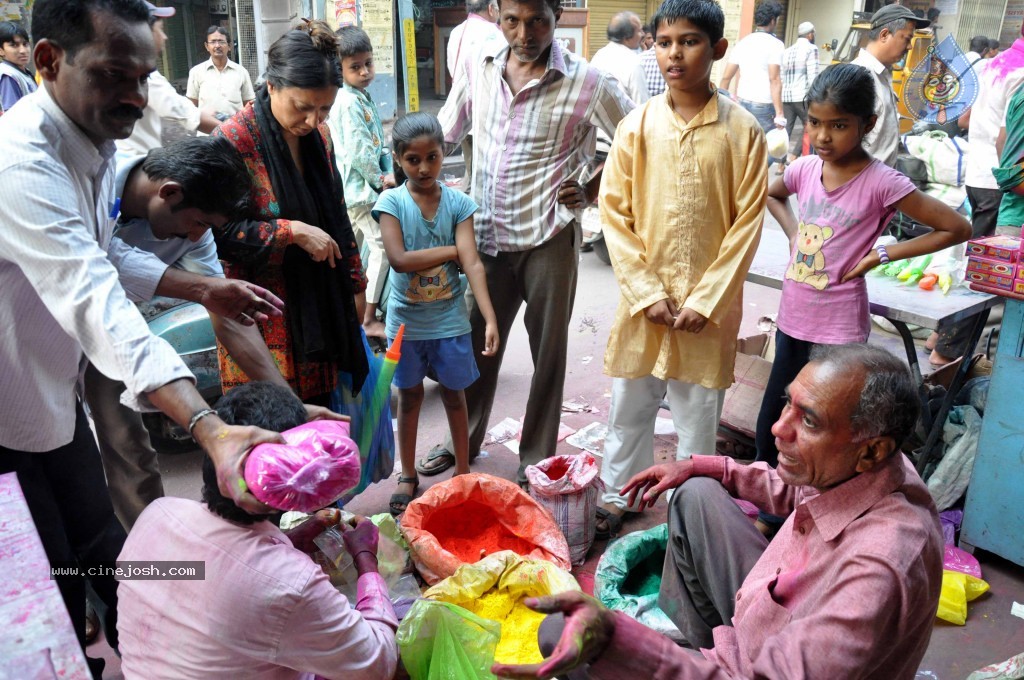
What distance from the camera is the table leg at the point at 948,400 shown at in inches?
130

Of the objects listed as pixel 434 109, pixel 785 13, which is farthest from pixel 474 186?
pixel 785 13

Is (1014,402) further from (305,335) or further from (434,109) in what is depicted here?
(434,109)

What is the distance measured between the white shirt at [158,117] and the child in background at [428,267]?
2.03 m

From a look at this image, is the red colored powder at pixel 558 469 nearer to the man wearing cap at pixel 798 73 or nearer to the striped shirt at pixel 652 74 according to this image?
the striped shirt at pixel 652 74

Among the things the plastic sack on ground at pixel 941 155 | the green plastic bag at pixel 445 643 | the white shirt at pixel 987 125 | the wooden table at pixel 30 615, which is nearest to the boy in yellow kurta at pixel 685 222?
the green plastic bag at pixel 445 643

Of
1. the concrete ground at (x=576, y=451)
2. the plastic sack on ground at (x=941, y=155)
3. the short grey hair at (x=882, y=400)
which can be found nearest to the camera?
the short grey hair at (x=882, y=400)

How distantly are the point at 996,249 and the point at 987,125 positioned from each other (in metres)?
3.02

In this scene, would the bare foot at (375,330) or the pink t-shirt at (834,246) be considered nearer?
the pink t-shirt at (834,246)

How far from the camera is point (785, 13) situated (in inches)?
678

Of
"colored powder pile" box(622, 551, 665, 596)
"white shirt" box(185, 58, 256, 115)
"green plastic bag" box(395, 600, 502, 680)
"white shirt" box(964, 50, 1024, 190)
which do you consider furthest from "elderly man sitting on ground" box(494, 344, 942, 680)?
"white shirt" box(185, 58, 256, 115)

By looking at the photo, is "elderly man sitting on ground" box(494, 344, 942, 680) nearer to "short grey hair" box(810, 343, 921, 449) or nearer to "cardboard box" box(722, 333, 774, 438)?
"short grey hair" box(810, 343, 921, 449)

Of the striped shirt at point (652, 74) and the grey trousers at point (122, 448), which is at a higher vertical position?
the striped shirt at point (652, 74)

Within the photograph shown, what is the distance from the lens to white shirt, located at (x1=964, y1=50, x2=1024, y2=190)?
5.09m

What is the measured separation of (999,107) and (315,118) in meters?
4.83
